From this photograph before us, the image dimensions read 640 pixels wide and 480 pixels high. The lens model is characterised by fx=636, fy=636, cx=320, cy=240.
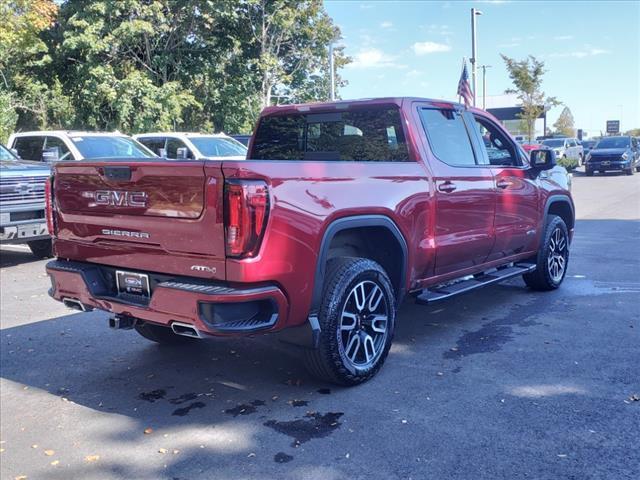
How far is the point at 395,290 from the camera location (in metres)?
4.88

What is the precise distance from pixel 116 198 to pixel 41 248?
6.89 meters

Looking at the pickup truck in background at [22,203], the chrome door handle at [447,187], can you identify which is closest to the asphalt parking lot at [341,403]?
the chrome door handle at [447,187]

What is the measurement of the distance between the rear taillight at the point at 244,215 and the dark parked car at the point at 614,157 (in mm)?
26853

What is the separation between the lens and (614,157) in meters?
27.0

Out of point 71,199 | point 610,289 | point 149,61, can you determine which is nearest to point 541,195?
point 610,289

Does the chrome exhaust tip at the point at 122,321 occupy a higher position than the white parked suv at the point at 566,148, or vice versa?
the white parked suv at the point at 566,148

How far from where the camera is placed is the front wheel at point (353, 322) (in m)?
4.13

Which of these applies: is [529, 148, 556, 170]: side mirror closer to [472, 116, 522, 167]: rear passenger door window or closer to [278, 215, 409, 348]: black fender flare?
[472, 116, 522, 167]: rear passenger door window

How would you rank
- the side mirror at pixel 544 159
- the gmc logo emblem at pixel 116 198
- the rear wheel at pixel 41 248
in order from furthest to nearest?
the rear wheel at pixel 41 248
the side mirror at pixel 544 159
the gmc logo emblem at pixel 116 198

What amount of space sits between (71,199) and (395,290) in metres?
2.43

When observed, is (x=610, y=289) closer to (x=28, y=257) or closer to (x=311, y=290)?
(x=311, y=290)

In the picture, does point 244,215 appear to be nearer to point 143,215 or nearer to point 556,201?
point 143,215

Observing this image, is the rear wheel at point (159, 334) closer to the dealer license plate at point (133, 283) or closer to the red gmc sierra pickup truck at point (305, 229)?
the red gmc sierra pickup truck at point (305, 229)

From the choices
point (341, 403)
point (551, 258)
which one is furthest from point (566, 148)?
point (341, 403)
